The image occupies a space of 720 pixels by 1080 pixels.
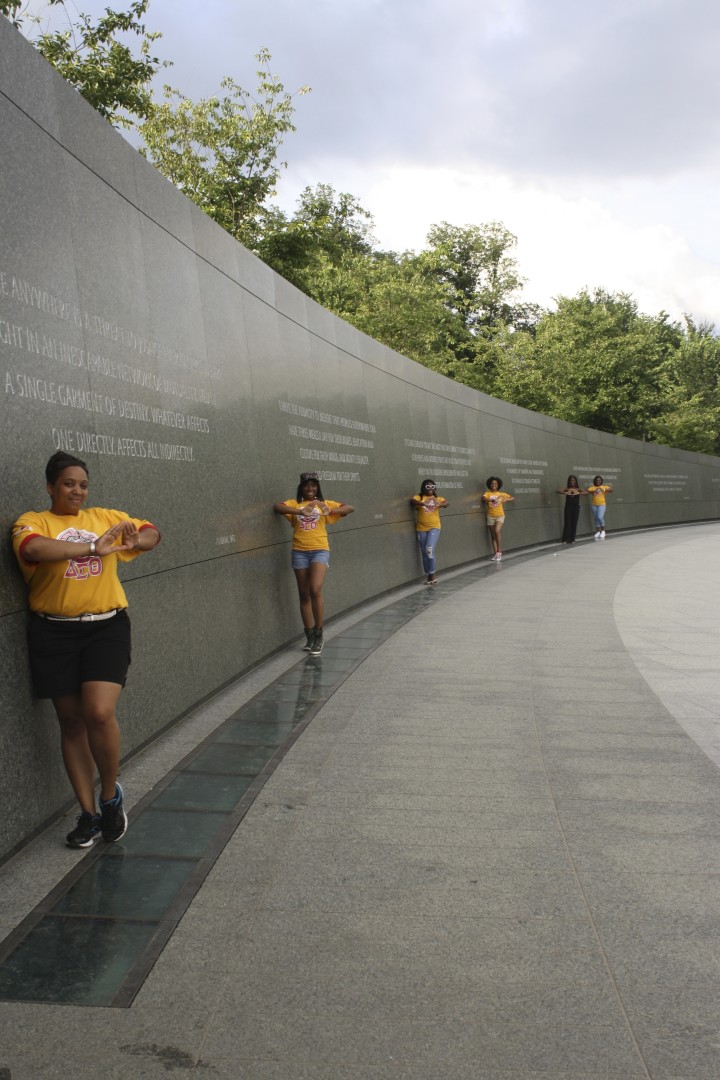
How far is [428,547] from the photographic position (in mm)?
15766

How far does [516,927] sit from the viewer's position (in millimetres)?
3664

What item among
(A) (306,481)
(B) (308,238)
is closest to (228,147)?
(B) (308,238)

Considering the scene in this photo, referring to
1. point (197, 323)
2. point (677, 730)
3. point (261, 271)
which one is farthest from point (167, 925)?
point (261, 271)

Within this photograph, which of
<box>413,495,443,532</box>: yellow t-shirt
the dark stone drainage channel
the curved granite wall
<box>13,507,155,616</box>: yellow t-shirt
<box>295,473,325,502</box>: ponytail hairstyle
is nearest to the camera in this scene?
the dark stone drainage channel

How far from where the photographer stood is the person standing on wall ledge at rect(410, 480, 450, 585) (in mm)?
15703

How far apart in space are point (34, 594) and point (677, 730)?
13.5ft

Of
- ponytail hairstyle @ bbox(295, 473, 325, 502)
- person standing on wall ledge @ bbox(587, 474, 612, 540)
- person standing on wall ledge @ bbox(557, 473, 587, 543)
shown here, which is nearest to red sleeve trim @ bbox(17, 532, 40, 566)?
ponytail hairstyle @ bbox(295, 473, 325, 502)

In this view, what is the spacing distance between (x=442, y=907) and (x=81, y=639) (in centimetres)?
193

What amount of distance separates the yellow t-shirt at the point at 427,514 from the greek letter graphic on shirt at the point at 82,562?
1148 centimetres

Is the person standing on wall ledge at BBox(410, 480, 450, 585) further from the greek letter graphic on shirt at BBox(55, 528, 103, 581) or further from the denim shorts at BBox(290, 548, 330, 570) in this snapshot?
the greek letter graphic on shirt at BBox(55, 528, 103, 581)

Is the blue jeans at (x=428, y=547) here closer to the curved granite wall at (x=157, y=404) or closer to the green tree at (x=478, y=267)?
the curved granite wall at (x=157, y=404)

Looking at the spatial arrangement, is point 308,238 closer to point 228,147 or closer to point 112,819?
point 228,147

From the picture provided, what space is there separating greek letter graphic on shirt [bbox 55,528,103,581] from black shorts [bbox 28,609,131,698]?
0.72 feet

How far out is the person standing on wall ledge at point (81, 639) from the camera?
14.5 feet
